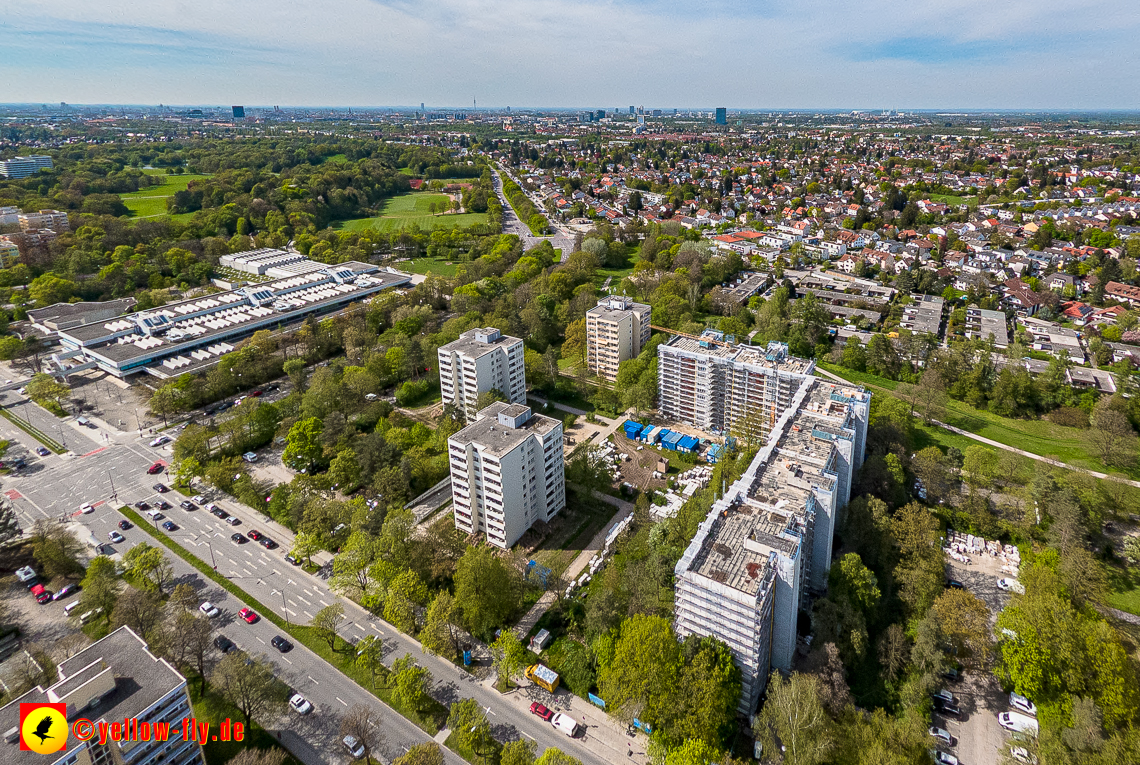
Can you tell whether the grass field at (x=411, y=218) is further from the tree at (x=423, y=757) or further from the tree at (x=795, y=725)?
the tree at (x=795, y=725)

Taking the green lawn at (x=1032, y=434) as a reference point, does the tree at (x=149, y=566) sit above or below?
below

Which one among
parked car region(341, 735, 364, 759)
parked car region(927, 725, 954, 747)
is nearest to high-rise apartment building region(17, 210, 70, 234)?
parked car region(341, 735, 364, 759)

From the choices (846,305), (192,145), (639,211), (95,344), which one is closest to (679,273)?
(846,305)

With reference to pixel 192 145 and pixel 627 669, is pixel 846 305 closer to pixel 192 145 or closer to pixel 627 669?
pixel 627 669

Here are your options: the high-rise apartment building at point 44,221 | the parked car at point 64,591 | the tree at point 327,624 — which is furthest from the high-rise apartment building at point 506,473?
the high-rise apartment building at point 44,221

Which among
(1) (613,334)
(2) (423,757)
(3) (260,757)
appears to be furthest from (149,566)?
(1) (613,334)

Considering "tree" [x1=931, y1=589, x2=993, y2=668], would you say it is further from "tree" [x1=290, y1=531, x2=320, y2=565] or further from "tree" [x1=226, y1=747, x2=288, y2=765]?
"tree" [x1=290, y1=531, x2=320, y2=565]

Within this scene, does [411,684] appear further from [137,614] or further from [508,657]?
[137,614]
